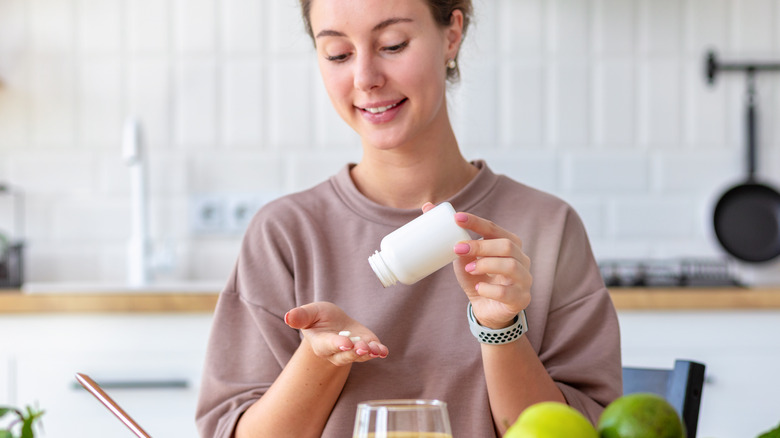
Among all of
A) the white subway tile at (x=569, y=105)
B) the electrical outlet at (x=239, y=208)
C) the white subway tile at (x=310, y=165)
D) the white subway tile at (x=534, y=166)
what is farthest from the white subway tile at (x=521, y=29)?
the electrical outlet at (x=239, y=208)

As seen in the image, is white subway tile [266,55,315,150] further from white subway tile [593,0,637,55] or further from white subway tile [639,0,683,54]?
white subway tile [639,0,683,54]

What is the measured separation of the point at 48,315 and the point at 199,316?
385 millimetres

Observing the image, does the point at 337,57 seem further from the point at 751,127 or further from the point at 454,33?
the point at 751,127

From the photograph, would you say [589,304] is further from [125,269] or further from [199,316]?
[125,269]

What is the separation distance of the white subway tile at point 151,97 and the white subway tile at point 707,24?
1.70 m

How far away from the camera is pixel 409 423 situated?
56 centimetres

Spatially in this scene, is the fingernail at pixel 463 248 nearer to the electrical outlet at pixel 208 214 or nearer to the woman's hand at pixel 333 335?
the woman's hand at pixel 333 335

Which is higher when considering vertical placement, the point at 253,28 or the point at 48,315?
the point at 253,28

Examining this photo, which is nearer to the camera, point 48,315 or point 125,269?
point 48,315

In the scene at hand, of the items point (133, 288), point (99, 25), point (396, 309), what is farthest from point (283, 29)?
point (396, 309)

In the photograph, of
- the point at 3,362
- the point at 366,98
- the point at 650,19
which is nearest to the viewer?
the point at 366,98

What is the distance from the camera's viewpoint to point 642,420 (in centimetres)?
54

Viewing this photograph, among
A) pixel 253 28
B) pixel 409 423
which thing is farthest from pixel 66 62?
pixel 409 423

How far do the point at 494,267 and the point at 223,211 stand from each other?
196 cm
